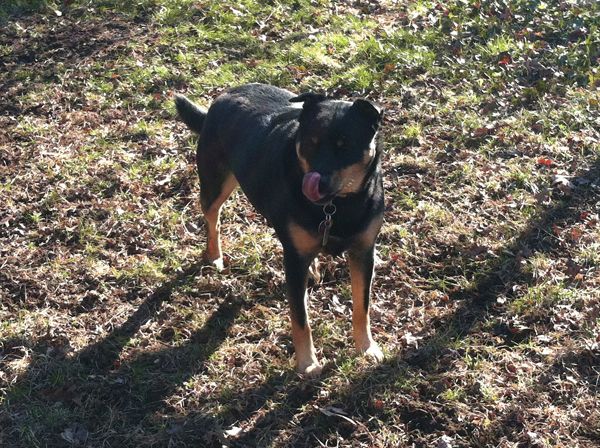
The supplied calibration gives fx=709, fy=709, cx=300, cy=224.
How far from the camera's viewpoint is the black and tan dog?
3.89 metres

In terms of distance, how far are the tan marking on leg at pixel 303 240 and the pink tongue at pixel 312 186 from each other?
0.35 m

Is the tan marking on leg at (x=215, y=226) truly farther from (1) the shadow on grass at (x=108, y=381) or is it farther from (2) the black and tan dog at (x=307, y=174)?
(1) the shadow on grass at (x=108, y=381)

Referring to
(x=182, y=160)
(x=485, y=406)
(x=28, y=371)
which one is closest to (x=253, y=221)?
(x=182, y=160)

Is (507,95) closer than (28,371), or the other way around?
(28,371)

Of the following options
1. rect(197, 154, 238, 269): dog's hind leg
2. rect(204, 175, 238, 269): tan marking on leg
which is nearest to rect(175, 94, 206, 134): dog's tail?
rect(197, 154, 238, 269): dog's hind leg

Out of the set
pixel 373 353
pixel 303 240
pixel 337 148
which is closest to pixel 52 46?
pixel 303 240

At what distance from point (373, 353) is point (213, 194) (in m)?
1.66

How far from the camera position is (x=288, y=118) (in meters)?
4.55

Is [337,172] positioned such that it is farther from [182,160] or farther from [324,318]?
[182,160]

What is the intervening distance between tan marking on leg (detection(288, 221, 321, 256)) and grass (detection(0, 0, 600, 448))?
0.87 meters

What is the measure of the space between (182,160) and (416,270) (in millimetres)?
2591

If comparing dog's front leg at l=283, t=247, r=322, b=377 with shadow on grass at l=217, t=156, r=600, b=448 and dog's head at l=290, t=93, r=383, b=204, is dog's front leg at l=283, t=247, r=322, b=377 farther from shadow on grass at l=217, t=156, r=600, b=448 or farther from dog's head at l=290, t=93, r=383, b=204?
dog's head at l=290, t=93, r=383, b=204

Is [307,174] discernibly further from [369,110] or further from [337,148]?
[369,110]

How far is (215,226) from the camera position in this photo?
545 cm
